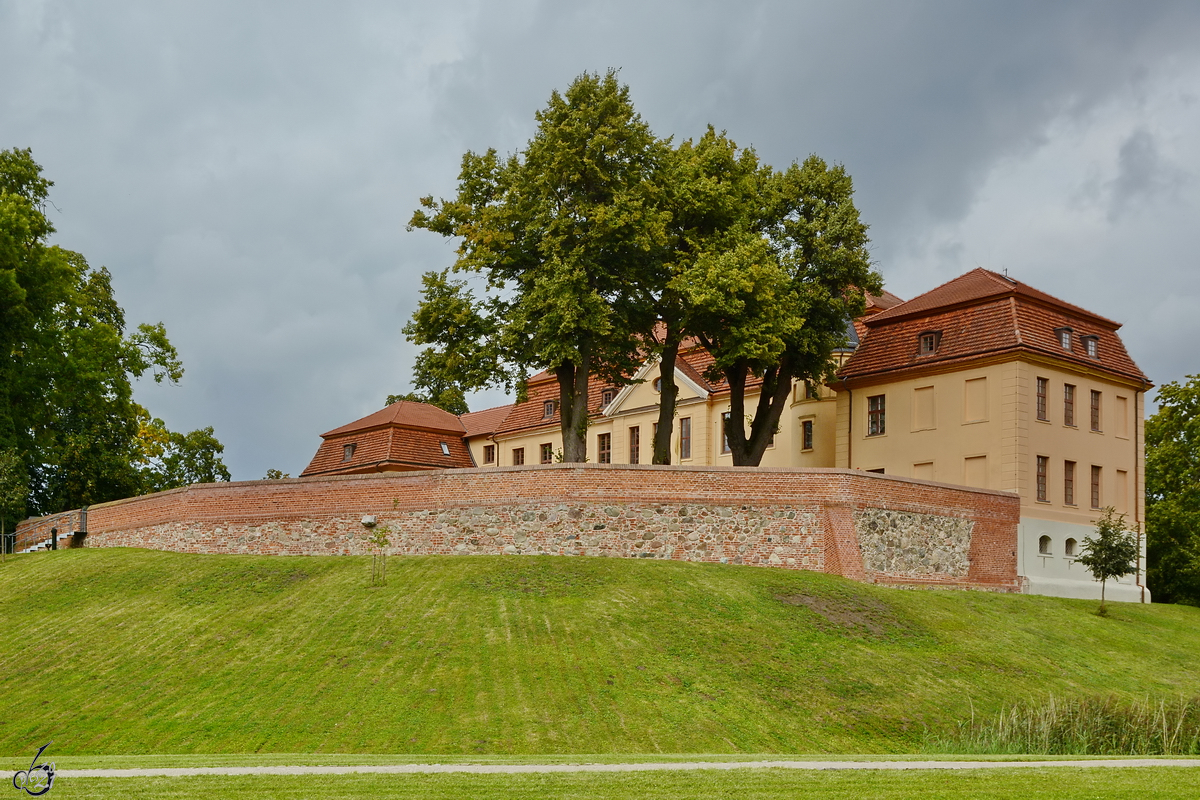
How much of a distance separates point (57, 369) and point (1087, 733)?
34.6 metres

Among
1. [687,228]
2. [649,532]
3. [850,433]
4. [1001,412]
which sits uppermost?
[687,228]

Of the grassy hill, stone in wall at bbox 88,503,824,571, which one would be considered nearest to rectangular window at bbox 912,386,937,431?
the grassy hill

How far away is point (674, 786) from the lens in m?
13.0

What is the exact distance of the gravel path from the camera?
14086 millimetres

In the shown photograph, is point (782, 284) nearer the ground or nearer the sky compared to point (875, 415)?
nearer the sky

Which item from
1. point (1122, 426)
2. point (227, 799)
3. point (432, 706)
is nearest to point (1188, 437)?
point (1122, 426)

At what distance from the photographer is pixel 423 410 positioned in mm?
60969

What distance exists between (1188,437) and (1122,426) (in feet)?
38.1

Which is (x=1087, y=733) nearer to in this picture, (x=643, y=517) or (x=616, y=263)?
(x=643, y=517)

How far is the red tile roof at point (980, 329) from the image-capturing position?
3922 centimetres

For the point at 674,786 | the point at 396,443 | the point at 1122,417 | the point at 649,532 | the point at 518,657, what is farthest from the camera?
the point at 396,443

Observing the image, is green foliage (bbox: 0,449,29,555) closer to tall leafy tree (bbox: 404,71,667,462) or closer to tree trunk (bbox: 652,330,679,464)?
tall leafy tree (bbox: 404,71,667,462)

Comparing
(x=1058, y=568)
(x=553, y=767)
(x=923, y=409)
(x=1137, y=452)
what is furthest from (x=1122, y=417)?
(x=553, y=767)

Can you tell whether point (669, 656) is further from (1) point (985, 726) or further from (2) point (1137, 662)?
(2) point (1137, 662)
